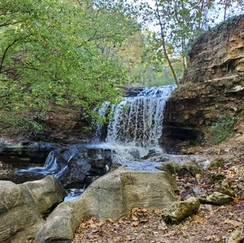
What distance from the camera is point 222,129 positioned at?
394 inches

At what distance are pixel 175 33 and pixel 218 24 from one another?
2489 mm

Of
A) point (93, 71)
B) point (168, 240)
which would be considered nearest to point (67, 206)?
point (168, 240)

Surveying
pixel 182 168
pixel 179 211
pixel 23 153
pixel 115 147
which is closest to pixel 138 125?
pixel 115 147

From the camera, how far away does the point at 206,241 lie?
264cm

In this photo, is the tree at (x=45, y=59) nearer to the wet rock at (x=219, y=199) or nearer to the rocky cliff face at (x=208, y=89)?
the wet rock at (x=219, y=199)

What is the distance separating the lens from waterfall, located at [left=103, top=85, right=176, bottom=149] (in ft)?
42.6

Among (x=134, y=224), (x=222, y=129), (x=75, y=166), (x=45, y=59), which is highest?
(x=45, y=59)

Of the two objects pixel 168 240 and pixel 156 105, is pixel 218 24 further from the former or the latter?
pixel 168 240

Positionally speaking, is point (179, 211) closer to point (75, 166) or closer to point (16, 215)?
point (16, 215)


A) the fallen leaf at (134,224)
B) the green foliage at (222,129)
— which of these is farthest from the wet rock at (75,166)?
the green foliage at (222,129)

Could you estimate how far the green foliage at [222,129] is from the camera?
32.3ft

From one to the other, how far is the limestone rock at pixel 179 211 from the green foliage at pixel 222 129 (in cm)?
698

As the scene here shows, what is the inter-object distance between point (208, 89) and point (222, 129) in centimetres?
199

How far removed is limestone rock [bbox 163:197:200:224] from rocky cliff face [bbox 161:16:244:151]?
7536mm
